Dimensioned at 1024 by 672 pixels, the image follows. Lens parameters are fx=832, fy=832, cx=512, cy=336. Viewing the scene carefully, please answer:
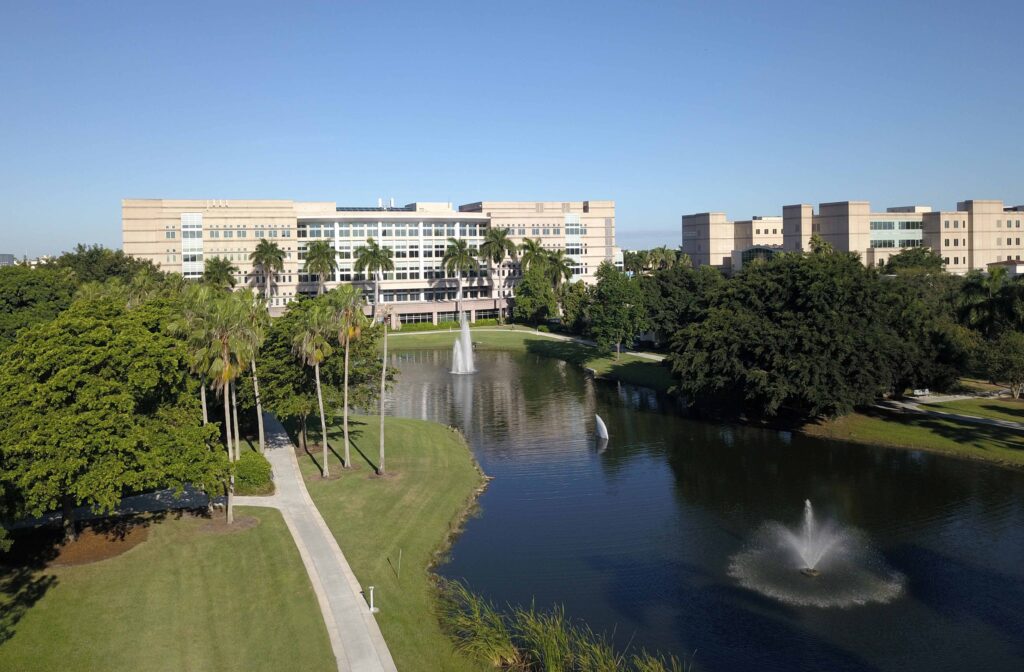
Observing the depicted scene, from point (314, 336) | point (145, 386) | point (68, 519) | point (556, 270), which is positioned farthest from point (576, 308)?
point (68, 519)

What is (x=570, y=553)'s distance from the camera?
123 feet

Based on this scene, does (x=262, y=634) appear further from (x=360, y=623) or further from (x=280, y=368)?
(x=280, y=368)

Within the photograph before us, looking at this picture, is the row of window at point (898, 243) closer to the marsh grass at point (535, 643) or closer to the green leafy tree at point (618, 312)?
the green leafy tree at point (618, 312)

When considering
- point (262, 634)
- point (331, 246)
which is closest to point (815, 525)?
point (262, 634)

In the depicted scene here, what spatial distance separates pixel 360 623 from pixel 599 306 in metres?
68.8

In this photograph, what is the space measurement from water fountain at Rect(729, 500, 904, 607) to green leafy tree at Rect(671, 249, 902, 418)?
17.8 meters

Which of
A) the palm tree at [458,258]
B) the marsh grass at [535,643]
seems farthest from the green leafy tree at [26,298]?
the palm tree at [458,258]

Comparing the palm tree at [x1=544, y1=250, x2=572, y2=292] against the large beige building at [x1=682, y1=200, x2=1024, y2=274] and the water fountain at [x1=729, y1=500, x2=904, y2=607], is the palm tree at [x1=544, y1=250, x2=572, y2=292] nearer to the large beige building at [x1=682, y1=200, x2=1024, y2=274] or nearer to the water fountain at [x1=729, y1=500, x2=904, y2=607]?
the large beige building at [x1=682, y1=200, x2=1024, y2=274]

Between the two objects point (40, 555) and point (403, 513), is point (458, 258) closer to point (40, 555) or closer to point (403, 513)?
point (403, 513)

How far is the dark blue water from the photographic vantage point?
29.2 meters

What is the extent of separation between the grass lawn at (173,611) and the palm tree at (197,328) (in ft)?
Result: 24.9

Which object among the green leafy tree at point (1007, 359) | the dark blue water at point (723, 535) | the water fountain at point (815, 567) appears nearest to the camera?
the dark blue water at point (723, 535)

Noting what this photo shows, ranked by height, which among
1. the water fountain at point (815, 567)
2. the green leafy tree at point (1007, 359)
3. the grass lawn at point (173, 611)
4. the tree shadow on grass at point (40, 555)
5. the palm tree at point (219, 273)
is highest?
the palm tree at point (219, 273)

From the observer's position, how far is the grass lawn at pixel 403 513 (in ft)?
94.8
